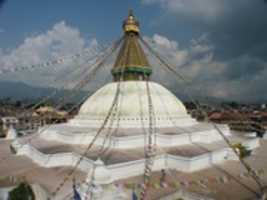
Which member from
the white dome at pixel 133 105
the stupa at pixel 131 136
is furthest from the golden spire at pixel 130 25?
the white dome at pixel 133 105

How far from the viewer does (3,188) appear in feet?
25.2

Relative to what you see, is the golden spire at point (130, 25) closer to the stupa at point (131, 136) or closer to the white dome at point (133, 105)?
the stupa at point (131, 136)

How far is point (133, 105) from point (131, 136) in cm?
253

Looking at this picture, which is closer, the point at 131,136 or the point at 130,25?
the point at 131,136

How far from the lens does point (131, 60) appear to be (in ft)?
A: 45.9

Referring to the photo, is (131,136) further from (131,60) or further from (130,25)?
(130,25)

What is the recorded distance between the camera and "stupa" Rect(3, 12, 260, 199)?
930 cm

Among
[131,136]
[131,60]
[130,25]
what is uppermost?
[130,25]

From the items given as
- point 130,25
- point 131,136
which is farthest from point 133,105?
point 130,25

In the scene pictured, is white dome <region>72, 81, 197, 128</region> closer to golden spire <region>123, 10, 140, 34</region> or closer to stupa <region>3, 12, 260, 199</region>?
stupa <region>3, 12, 260, 199</region>

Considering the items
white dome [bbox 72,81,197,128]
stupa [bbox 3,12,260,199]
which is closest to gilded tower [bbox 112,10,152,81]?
stupa [bbox 3,12,260,199]

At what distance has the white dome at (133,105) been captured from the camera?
12.7m

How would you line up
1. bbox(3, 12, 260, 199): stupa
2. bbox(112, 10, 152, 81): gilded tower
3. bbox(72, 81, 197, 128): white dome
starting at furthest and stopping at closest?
bbox(112, 10, 152, 81): gilded tower < bbox(72, 81, 197, 128): white dome < bbox(3, 12, 260, 199): stupa

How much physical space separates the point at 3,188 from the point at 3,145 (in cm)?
779
